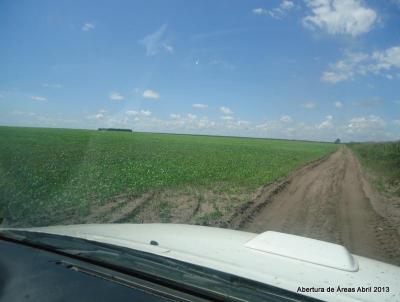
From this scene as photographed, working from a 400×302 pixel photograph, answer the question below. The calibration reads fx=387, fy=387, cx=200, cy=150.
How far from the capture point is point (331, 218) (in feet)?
30.5

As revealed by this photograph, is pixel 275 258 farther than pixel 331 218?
→ No

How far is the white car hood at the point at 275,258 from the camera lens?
2.10 metres

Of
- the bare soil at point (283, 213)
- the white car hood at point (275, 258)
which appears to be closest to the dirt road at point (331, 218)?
the bare soil at point (283, 213)

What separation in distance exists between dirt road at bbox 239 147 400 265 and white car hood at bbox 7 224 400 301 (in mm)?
4051

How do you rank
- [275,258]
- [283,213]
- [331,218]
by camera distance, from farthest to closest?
[283,213]
[331,218]
[275,258]

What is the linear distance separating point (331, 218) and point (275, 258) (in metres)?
7.30

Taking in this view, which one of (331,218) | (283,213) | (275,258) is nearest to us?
(275,258)

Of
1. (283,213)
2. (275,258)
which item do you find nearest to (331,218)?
(283,213)

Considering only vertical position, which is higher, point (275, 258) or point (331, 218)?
point (275, 258)

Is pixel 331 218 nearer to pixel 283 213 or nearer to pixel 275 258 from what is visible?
pixel 283 213

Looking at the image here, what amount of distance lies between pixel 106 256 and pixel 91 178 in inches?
435

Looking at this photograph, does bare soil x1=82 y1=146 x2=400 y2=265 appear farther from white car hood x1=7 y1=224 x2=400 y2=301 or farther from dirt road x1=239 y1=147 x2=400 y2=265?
white car hood x1=7 y1=224 x2=400 y2=301

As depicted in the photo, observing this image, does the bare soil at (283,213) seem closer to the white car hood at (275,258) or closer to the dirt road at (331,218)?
the dirt road at (331,218)

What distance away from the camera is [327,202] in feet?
37.9
